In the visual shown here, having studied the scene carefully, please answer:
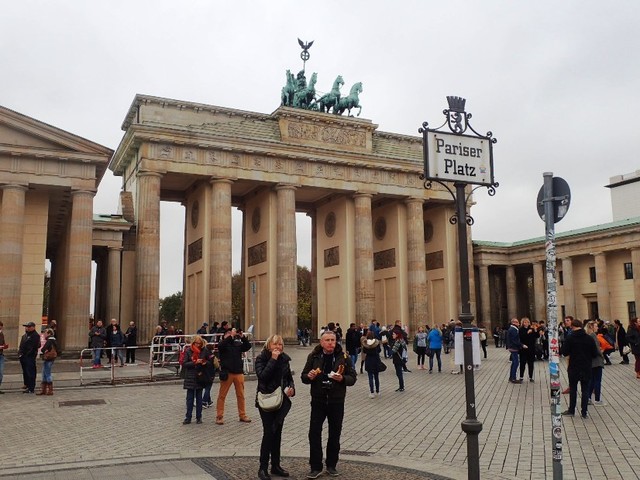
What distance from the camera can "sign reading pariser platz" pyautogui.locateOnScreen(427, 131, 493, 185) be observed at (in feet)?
23.2

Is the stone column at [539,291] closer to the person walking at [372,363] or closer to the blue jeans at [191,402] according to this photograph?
the person walking at [372,363]

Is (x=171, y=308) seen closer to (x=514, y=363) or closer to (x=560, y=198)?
(x=514, y=363)

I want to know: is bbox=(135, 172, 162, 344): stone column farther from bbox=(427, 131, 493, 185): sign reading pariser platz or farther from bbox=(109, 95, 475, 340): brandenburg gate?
bbox=(427, 131, 493, 185): sign reading pariser platz

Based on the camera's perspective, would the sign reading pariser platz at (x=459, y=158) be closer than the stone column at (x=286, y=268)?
Yes

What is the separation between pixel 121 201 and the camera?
142ft

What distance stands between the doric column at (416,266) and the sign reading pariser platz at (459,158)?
131 feet

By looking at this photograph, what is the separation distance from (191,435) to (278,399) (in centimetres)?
359

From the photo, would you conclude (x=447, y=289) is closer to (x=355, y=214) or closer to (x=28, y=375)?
(x=355, y=214)

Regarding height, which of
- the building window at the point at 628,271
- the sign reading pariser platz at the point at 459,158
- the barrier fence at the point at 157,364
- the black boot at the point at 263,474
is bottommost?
the black boot at the point at 263,474

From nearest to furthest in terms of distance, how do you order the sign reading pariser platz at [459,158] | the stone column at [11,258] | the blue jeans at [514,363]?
1. the sign reading pariser platz at [459,158]
2. the blue jeans at [514,363]
3. the stone column at [11,258]

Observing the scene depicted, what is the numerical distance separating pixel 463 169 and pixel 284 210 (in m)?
35.8

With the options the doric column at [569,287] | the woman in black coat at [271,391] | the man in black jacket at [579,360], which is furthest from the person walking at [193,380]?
the doric column at [569,287]

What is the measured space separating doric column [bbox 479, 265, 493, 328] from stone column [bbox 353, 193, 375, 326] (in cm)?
1516

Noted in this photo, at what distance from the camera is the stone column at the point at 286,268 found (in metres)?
41.7
